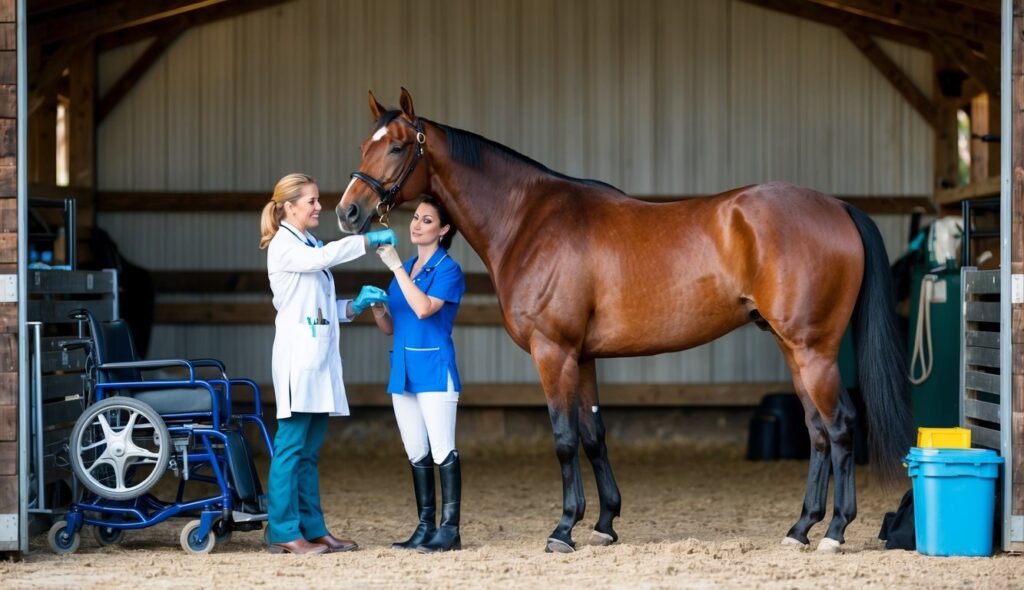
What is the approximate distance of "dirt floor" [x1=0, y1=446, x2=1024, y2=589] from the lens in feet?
14.5

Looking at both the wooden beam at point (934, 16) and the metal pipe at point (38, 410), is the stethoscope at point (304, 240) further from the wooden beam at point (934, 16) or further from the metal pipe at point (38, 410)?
the wooden beam at point (934, 16)

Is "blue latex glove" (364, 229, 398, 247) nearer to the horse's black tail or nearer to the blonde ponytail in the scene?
the blonde ponytail

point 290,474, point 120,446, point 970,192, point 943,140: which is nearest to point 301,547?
point 290,474

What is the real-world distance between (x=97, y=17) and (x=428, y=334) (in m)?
5.11

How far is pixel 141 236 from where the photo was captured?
33.3 ft

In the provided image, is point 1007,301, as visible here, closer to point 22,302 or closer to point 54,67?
point 22,302

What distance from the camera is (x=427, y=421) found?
5059mm

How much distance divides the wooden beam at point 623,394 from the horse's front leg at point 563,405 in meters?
4.84

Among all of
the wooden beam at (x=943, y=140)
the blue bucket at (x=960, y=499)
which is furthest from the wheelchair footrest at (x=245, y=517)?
the wooden beam at (x=943, y=140)

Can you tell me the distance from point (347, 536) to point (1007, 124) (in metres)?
3.38

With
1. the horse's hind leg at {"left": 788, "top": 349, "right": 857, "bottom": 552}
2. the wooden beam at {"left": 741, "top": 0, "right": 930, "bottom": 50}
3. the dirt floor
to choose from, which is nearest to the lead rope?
the dirt floor

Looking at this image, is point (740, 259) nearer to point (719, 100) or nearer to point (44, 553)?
point (44, 553)

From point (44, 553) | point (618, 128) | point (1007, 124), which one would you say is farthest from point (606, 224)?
point (618, 128)

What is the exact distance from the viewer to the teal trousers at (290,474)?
4.99 metres
